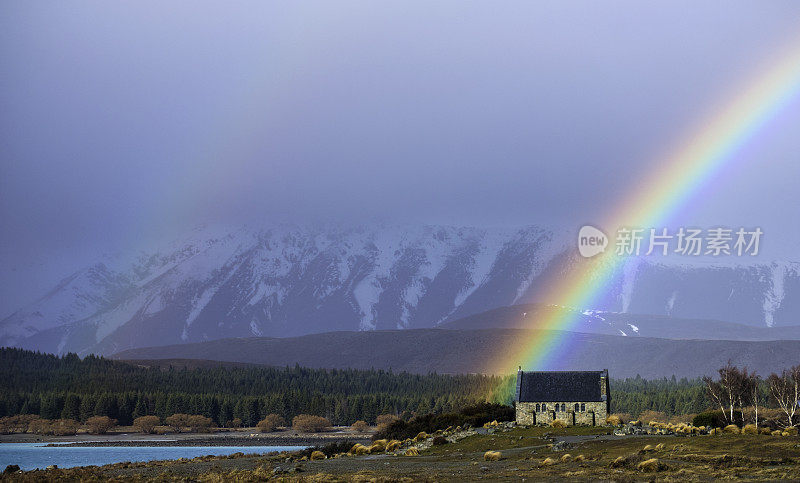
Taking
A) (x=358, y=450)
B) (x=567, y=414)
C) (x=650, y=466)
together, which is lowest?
(x=358, y=450)

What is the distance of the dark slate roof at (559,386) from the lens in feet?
366

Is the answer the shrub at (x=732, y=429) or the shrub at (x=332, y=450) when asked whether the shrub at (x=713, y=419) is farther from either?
the shrub at (x=332, y=450)

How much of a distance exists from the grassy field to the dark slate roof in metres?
23.6

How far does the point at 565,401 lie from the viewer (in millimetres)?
111312

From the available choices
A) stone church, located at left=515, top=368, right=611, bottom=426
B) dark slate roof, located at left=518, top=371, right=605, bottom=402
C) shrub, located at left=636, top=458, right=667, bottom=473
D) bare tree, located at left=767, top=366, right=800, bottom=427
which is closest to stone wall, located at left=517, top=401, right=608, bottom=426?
stone church, located at left=515, top=368, right=611, bottom=426

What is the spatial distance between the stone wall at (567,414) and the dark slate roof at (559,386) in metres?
0.68

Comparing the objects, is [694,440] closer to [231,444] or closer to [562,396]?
[562,396]

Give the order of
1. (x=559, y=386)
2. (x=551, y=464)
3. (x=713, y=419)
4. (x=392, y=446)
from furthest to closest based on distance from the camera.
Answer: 1. (x=559, y=386)
2. (x=713, y=419)
3. (x=392, y=446)
4. (x=551, y=464)

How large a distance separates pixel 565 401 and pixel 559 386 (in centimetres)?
229

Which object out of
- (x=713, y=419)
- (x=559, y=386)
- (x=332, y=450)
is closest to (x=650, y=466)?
(x=332, y=450)

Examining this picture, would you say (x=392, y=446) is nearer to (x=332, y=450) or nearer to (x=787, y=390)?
(x=332, y=450)

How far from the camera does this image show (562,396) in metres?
112

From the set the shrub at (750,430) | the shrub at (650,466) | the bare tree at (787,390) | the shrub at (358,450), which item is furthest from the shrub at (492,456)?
the bare tree at (787,390)

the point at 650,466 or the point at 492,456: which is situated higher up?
the point at 650,466
